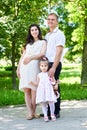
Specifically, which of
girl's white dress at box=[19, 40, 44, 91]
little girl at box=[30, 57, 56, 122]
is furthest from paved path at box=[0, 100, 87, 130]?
girl's white dress at box=[19, 40, 44, 91]

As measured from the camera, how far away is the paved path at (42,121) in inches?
290

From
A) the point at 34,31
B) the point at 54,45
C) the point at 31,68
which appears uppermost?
the point at 34,31

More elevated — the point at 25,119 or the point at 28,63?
the point at 28,63

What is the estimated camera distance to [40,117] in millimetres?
8328

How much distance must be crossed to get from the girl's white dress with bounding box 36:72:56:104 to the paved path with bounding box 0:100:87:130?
0.44m

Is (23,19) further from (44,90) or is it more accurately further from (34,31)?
(44,90)

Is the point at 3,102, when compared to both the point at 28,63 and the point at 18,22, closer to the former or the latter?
the point at 28,63

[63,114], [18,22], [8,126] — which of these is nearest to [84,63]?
A: [18,22]

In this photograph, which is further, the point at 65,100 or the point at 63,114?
the point at 65,100

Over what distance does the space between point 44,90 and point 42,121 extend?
0.60m

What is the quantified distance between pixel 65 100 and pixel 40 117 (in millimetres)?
2805

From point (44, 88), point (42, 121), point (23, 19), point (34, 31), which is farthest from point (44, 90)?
point (23, 19)

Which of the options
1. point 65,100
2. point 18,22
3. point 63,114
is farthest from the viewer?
point 18,22

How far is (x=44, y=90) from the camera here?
794 centimetres
